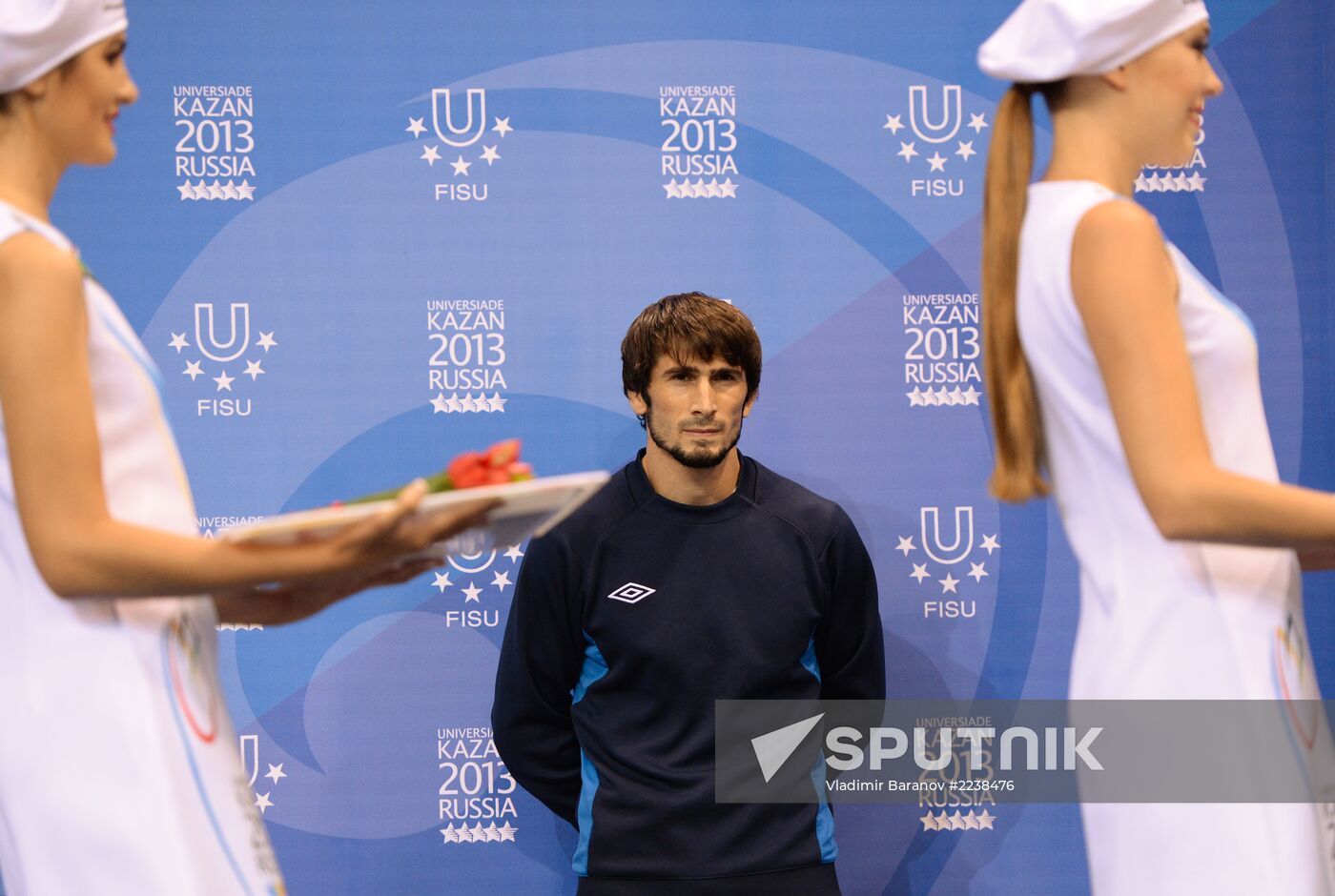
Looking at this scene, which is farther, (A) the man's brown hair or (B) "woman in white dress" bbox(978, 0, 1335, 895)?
(A) the man's brown hair

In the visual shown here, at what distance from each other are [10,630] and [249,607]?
1.12 ft

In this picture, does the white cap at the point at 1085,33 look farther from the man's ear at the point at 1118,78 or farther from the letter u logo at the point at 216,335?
the letter u logo at the point at 216,335

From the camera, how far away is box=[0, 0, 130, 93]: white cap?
1.35 meters

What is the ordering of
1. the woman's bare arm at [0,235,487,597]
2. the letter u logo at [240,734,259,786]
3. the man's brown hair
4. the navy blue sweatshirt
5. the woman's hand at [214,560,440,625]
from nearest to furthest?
the woman's bare arm at [0,235,487,597], the woman's hand at [214,560,440,625], the navy blue sweatshirt, the man's brown hair, the letter u logo at [240,734,259,786]

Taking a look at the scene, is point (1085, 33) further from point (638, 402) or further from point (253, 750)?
point (253, 750)

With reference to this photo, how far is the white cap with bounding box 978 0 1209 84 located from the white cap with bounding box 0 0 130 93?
994mm

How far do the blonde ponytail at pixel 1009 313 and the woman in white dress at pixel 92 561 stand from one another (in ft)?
2.12

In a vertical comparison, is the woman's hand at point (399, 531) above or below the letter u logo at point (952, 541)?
below

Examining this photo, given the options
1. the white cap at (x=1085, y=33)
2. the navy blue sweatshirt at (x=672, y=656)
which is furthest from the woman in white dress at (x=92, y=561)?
the navy blue sweatshirt at (x=672, y=656)

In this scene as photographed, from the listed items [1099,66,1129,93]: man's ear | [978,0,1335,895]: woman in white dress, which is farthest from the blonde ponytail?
[1099,66,1129,93]: man's ear

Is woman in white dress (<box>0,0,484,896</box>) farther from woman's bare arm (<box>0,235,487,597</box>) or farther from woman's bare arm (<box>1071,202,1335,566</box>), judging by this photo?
woman's bare arm (<box>1071,202,1335,566</box>)

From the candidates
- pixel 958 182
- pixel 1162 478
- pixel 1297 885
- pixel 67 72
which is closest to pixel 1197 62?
pixel 1162 478

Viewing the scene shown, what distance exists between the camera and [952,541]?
3.16 m

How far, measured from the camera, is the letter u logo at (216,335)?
309 cm
